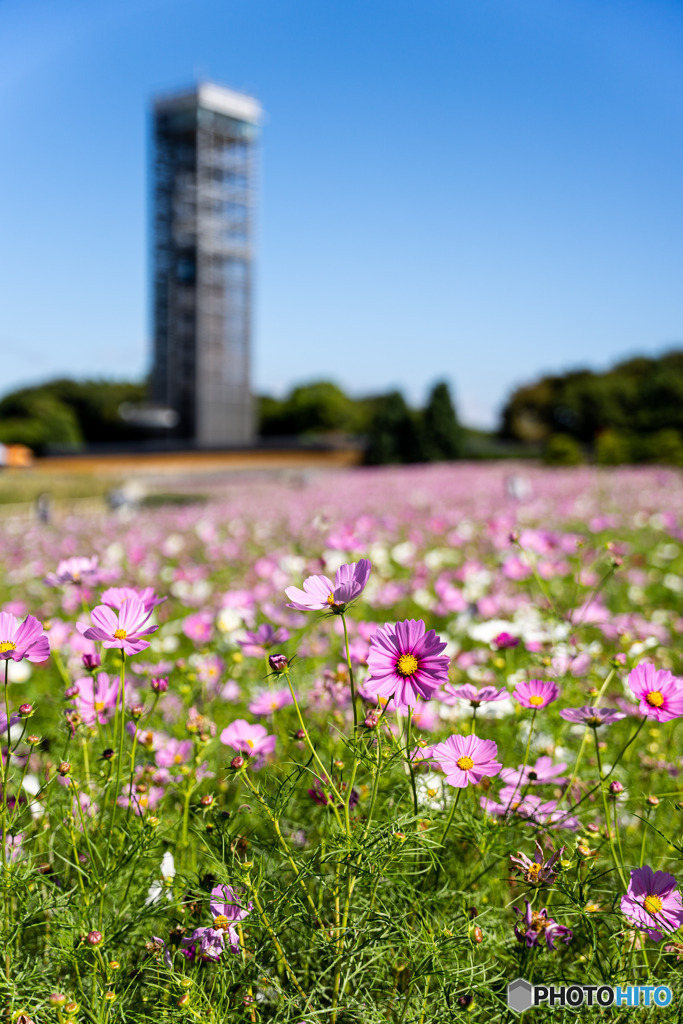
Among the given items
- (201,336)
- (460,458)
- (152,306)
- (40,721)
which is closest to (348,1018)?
(40,721)

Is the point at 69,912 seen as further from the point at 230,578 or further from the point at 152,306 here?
the point at 152,306

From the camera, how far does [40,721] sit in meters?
2.27

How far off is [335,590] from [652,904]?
1.85 feet

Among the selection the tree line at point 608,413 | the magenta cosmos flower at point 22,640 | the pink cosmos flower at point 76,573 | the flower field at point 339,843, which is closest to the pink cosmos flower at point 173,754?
the flower field at point 339,843

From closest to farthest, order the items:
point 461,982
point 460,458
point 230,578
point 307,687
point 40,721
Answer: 1. point 461,982
2. point 307,687
3. point 40,721
4. point 230,578
5. point 460,458

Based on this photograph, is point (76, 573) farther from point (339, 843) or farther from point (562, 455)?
point (562, 455)

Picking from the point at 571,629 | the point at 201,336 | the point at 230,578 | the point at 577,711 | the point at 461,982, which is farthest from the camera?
the point at 201,336

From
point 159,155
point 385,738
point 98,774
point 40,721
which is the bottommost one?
point 40,721

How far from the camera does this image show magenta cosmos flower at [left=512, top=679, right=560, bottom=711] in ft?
3.43

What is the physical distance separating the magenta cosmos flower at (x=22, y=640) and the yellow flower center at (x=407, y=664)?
429 mm

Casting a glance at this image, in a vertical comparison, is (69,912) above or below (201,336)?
below

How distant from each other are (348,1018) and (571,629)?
3.02 feet

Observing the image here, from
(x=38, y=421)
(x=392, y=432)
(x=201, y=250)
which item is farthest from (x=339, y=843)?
(x=38, y=421)

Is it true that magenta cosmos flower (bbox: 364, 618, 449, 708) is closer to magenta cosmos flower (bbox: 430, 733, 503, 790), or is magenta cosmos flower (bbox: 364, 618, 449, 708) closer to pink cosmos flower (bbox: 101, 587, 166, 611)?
magenta cosmos flower (bbox: 430, 733, 503, 790)
